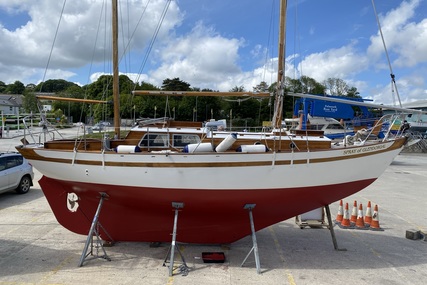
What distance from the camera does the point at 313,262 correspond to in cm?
661

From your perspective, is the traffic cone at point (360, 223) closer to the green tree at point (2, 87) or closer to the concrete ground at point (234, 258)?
the concrete ground at point (234, 258)

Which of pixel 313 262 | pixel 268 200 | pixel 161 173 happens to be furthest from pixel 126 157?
pixel 313 262

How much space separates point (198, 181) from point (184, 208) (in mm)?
800

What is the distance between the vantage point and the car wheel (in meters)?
12.0

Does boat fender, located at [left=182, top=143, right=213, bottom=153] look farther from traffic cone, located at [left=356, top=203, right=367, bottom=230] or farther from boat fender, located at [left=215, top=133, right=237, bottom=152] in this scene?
traffic cone, located at [left=356, top=203, right=367, bottom=230]

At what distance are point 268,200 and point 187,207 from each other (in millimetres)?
1684

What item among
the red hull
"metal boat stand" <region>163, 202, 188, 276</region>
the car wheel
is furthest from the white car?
"metal boat stand" <region>163, 202, 188, 276</region>

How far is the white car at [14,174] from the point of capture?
Result: 11.1m

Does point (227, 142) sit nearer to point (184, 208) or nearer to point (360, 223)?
point (184, 208)

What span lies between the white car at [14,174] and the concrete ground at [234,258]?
1878mm

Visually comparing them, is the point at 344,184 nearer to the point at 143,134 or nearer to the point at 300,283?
the point at 300,283

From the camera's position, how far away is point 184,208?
6.60 m

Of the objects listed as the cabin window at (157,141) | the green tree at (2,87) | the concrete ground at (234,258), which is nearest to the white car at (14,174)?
the concrete ground at (234,258)

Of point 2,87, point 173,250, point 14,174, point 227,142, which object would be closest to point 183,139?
point 227,142
